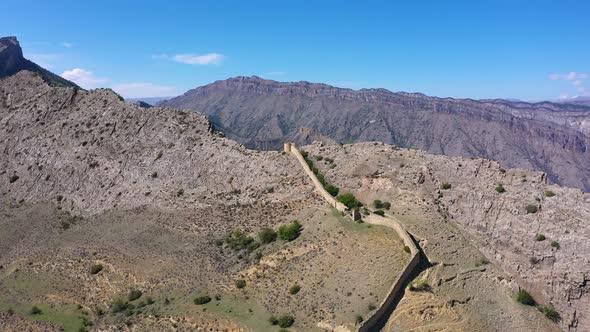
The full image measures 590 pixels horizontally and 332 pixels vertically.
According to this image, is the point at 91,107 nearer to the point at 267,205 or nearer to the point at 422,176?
the point at 267,205

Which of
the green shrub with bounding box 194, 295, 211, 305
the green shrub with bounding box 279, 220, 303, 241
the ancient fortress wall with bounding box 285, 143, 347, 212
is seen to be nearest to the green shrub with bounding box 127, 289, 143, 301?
Result: the green shrub with bounding box 194, 295, 211, 305

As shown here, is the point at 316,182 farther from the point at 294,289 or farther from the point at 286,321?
the point at 286,321

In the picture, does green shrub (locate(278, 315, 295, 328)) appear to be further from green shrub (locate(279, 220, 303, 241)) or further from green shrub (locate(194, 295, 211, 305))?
green shrub (locate(279, 220, 303, 241))

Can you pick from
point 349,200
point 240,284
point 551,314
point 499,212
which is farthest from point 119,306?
point 551,314

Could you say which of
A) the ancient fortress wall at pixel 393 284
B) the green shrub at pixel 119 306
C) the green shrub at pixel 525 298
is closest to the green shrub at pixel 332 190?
the ancient fortress wall at pixel 393 284

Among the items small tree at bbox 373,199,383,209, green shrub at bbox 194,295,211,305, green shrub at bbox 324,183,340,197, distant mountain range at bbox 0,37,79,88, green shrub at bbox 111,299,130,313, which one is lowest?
green shrub at bbox 111,299,130,313

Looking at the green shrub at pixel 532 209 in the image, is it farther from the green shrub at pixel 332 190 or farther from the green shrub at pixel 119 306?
the green shrub at pixel 119 306
